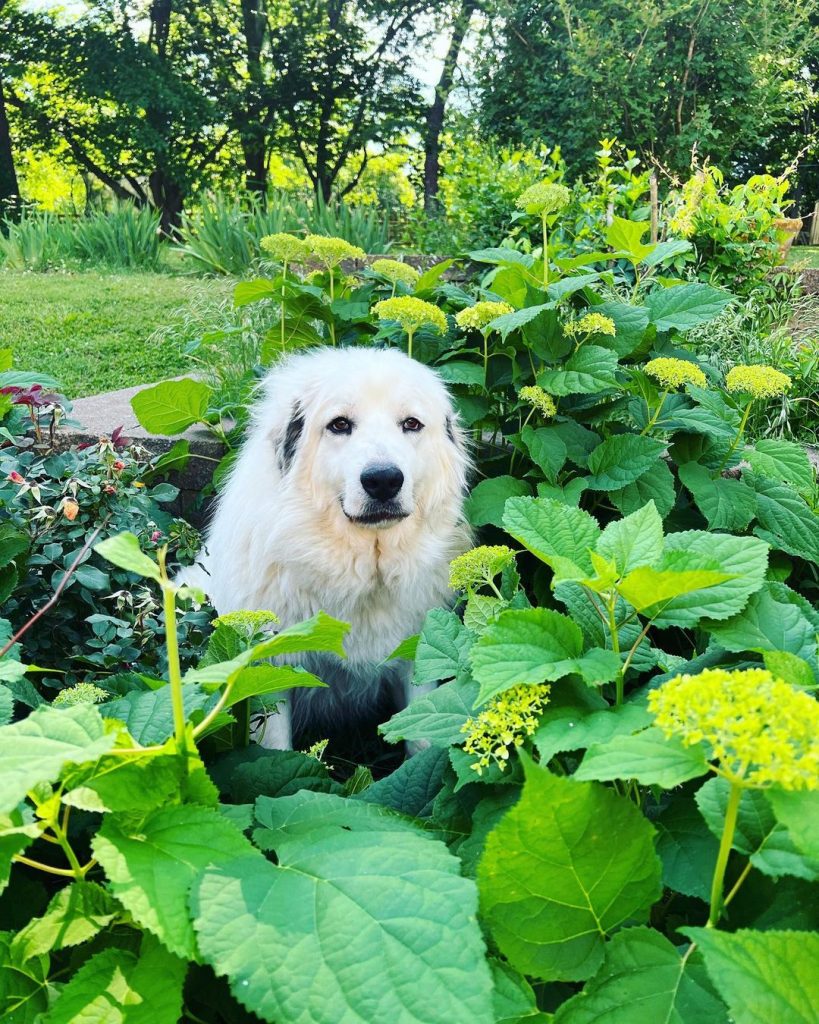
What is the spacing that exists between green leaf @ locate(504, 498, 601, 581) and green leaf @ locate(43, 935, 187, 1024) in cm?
74

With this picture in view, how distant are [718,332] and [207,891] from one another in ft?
16.0

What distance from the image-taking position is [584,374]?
2.56 meters

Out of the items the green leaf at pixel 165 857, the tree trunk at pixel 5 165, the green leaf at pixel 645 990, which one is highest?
the tree trunk at pixel 5 165

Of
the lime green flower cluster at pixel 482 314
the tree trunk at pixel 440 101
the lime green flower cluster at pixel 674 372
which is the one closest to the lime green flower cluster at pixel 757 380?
the lime green flower cluster at pixel 674 372

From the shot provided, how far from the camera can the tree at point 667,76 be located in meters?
12.6

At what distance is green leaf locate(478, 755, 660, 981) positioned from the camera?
86 cm

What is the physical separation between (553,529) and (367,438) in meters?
1.17

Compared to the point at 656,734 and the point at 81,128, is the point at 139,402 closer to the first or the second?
the point at 656,734

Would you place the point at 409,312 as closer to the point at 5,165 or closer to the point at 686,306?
the point at 686,306

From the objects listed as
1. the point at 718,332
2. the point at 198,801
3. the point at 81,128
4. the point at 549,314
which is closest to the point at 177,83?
the point at 81,128

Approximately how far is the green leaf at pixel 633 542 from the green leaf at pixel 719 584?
0.03 meters

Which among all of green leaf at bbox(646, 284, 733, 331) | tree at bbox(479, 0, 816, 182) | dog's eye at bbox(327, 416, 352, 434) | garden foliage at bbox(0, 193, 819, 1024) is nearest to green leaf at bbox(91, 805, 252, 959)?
garden foliage at bbox(0, 193, 819, 1024)

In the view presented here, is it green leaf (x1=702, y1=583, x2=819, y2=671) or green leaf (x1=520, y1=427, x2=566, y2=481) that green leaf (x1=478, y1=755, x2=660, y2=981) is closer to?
green leaf (x1=702, y1=583, x2=819, y2=671)

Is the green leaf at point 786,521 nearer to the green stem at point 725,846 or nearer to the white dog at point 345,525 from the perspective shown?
the white dog at point 345,525
